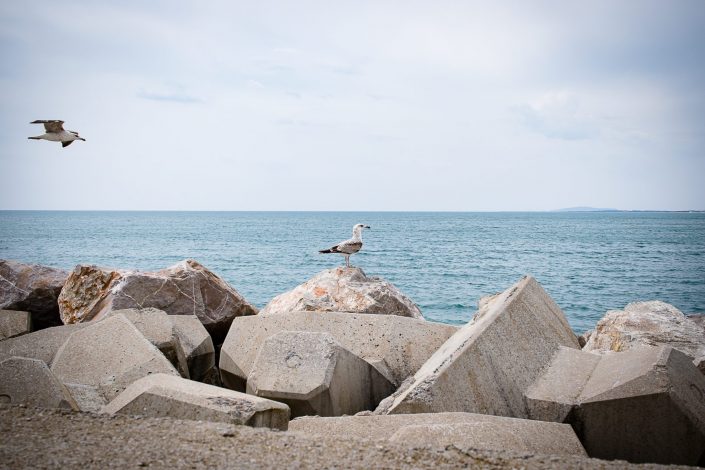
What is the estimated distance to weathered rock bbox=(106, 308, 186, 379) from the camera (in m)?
5.12

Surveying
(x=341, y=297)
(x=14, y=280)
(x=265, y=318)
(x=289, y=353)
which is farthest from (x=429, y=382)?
(x=14, y=280)

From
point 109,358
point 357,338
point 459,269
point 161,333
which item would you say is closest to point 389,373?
point 357,338

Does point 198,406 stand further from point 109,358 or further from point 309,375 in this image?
point 109,358

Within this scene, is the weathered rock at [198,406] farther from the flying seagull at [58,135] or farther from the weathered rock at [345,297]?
the flying seagull at [58,135]

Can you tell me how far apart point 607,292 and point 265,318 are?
58.3 ft

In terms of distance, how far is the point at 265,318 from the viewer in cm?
584

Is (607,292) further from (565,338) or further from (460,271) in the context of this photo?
(565,338)

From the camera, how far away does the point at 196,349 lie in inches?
223

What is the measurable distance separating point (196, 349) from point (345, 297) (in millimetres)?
1923

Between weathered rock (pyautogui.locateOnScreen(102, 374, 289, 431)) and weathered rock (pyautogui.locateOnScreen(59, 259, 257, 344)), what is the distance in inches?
125

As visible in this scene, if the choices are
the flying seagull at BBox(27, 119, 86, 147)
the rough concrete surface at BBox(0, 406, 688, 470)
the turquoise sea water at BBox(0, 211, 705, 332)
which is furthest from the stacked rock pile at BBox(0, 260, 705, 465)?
the turquoise sea water at BBox(0, 211, 705, 332)

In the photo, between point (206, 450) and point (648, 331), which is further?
point (648, 331)

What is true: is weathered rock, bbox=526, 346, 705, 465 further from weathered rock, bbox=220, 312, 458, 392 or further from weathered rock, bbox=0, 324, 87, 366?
weathered rock, bbox=0, 324, 87, 366

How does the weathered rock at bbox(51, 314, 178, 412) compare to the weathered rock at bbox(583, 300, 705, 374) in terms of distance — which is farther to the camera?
the weathered rock at bbox(583, 300, 705, 374)
